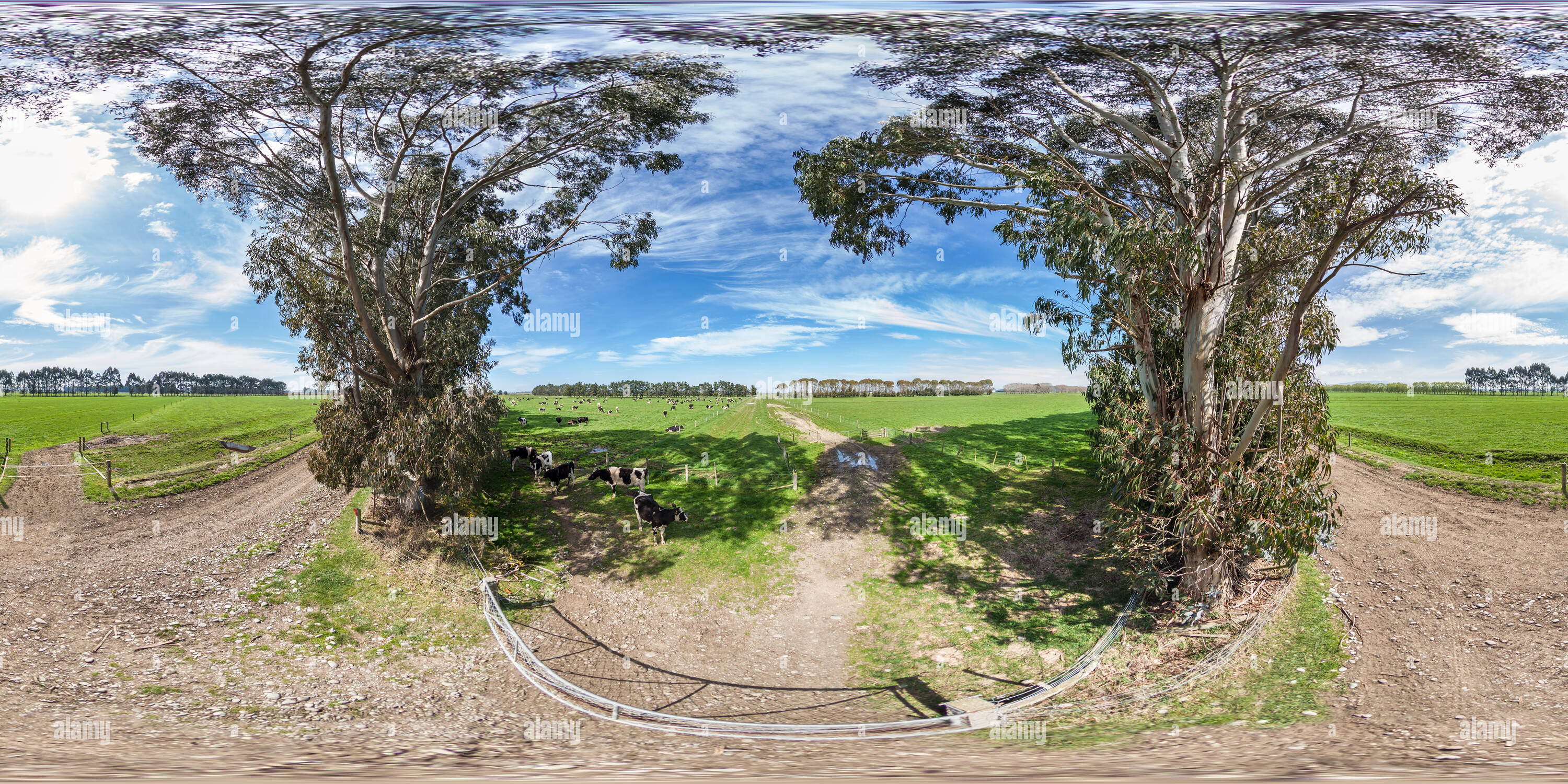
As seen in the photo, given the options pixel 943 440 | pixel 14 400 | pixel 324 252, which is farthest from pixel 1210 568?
pixel 14 400

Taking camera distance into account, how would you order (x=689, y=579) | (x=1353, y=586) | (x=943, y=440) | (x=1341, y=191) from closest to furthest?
(x=1341, y=191), (x=1353, y=586), (x=689, y=579), (x=943, y=440)

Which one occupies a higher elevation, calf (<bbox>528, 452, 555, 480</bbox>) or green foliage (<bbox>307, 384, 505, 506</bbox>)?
green foliage (<bbox>307, 384, 505, 506</bbox>)

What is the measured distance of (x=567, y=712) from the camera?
14.9ft

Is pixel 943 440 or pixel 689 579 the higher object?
Answer: pixel 943 440

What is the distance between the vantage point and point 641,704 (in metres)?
4.95

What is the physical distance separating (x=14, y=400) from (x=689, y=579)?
18824 millimetres

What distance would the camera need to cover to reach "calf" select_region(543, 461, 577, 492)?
401 inches

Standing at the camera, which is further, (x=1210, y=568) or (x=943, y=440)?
(x=943, y=440)

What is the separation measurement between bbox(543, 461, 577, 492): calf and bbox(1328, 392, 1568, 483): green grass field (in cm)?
1338

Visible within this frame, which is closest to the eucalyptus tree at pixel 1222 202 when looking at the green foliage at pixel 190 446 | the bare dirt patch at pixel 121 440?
the green foliage at pixel 190 446

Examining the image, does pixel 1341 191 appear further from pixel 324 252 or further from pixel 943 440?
pixel 324 252

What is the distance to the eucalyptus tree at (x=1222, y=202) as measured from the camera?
4406 mm

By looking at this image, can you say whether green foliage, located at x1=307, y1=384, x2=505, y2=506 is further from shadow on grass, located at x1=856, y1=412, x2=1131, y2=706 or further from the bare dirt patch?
the bare dirt patch

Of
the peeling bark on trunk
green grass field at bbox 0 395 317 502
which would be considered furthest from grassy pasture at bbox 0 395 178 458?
the peeling bark on trunk
